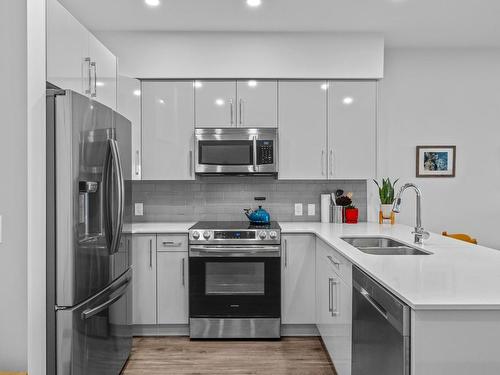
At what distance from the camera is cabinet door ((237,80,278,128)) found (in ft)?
12.2

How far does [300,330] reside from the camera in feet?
11.6

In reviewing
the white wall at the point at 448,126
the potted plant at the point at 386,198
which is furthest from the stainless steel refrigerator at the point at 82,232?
the white wall at the point at 448,126

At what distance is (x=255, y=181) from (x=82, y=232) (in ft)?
7.41

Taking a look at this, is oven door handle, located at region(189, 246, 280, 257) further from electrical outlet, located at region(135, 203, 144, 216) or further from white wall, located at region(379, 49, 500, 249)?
white wall, located at region(379, 49, 500, 249)

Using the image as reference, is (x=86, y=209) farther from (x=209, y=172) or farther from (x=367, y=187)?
(x=367, y=187)

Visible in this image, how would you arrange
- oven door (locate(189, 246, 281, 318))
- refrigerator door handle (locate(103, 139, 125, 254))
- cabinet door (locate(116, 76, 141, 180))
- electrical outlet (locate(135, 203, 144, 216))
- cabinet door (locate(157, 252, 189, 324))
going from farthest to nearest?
electrical outlet (locate(135, 203, 144, 216))
cabinet door (locate(116, 76, 141, 180))
cabinet door (locate(157, 252, 189, 324))
oven door (locate(189, 246, 281, 318))
refrigerator door handle (locate(103, 139, 125, 254))

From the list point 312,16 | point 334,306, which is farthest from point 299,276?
A: point 312,16

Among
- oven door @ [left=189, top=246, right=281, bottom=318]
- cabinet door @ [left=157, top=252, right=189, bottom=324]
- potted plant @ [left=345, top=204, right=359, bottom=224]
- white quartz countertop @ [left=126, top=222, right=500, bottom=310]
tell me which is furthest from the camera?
potted plant @ [left=345, top=204, right=359, bottom=224]

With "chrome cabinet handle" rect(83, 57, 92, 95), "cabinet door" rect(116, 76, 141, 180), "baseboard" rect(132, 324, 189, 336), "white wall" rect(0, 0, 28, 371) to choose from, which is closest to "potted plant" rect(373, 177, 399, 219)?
"baseboard" rect(132, 324, 189, 336)

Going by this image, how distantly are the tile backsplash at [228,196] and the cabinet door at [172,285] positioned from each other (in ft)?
2.24

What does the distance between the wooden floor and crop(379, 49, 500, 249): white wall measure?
1.78m

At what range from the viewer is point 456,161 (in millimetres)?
4121

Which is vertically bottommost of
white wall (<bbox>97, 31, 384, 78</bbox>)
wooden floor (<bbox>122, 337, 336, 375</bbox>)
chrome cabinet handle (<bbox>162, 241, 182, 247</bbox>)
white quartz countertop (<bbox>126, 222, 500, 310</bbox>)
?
wooden floor (<bbox>122, 337, 336, 375</bbox>)

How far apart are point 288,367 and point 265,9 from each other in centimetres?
272
